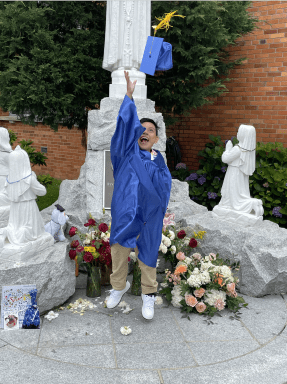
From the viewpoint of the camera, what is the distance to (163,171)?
10.1ft

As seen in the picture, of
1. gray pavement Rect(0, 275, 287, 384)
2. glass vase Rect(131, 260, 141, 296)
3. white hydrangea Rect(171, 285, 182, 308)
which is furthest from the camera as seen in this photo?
glass vase Rect(131, 260, 141, 296)

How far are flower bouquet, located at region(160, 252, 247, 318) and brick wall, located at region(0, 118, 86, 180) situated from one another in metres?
5.44

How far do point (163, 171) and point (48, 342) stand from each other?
1.62m

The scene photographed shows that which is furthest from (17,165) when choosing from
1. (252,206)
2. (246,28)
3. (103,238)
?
(246,28)

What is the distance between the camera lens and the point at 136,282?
3.66 m

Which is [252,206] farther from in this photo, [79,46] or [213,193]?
[79,46]

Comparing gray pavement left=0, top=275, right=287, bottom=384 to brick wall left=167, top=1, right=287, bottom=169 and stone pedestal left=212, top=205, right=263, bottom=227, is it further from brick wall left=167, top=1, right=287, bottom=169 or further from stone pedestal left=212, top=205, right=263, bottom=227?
brick wall left=167, top=1, right=287, bottom=169

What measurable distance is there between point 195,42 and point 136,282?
13.0 ft

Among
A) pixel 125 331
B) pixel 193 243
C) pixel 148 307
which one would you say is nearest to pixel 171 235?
pixel 193 243

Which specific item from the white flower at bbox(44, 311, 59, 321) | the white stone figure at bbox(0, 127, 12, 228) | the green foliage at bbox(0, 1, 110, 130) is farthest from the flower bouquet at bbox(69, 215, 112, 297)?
the green foliage at bbox(0, 1, 110, 130)

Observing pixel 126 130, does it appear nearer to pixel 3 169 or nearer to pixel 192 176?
pixel 3 169

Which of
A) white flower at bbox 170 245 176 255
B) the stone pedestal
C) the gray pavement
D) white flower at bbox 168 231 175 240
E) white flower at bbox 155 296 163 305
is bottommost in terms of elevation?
the gray pavement

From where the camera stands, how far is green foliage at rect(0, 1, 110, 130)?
5.40 meters

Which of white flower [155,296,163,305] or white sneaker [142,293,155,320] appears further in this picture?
white flower [155,296,163,305]
